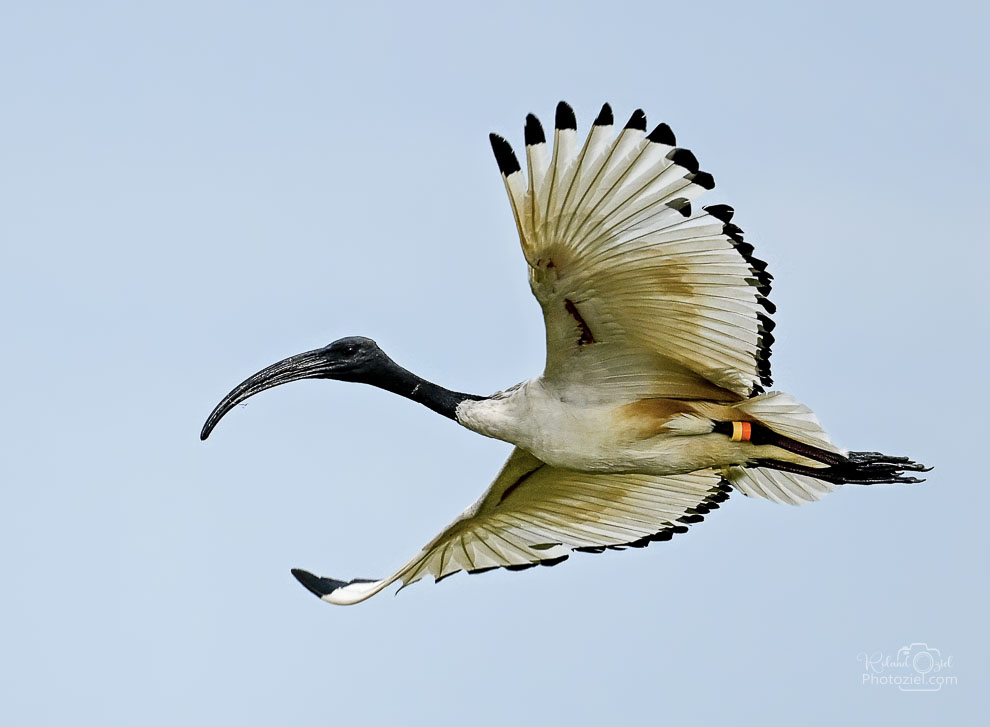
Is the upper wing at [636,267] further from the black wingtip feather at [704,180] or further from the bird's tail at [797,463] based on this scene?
the bird's tail at [797,463]

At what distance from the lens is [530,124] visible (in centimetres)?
812

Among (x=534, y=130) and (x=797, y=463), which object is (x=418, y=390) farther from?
(x=534, y=130)

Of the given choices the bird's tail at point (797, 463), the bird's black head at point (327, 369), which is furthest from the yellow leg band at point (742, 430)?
the bird's black head at point (327, 369)

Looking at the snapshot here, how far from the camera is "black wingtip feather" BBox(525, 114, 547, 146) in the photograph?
809 cm

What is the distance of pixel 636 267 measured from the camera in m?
8.83

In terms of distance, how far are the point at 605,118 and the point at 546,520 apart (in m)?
3.92

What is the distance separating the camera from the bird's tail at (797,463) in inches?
381

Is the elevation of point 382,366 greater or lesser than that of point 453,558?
greater

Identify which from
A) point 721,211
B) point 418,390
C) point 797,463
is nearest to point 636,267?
point 721,211

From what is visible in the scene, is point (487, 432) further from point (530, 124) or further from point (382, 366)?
point (530, 124)

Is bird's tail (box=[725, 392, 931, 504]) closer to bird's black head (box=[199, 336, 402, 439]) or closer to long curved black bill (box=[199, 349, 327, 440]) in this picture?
bird's black head (box=[199, 336, 402, 439])

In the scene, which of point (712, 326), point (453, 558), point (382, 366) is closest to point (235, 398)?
point (382, 366)

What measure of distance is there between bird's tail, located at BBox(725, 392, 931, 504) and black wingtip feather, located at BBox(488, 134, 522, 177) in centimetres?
231

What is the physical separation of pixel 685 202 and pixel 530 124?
36.2 inches
